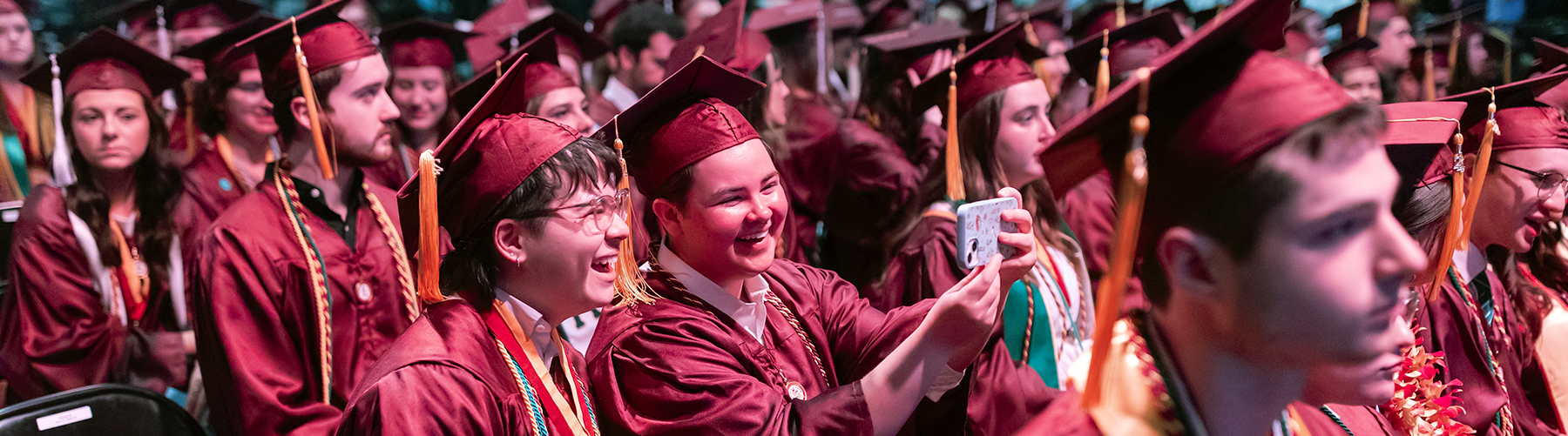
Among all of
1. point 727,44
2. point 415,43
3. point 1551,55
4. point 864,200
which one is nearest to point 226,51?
point 415,43

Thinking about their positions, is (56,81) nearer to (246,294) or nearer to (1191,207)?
(246,294)

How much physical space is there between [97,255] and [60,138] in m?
0.54

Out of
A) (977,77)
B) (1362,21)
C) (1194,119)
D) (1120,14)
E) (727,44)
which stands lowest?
(1362,21)

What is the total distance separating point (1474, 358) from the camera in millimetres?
2766

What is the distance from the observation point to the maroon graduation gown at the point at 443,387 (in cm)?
170

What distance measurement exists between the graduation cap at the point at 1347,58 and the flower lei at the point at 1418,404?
369 cm

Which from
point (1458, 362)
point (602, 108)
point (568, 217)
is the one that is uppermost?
point (568, 217)

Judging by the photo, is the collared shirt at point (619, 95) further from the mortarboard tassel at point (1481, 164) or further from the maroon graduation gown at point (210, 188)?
the mortarboard tassel at point (1481, 164)

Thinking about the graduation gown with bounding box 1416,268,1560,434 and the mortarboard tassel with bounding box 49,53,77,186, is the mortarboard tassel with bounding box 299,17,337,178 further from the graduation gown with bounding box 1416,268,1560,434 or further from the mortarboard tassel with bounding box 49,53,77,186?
the graduation gown with bounding box 1416,268,1560,434

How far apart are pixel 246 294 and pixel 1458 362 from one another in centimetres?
330

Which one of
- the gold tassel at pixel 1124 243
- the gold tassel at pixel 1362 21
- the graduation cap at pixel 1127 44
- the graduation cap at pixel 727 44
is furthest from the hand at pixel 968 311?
the gold tassel at pixel 1362 21

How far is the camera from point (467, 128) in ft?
6.23

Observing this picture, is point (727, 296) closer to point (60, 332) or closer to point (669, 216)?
point (669, 216)

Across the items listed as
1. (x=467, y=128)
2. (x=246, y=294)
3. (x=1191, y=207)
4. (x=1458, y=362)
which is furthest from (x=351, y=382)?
(x=1458, y=362)
